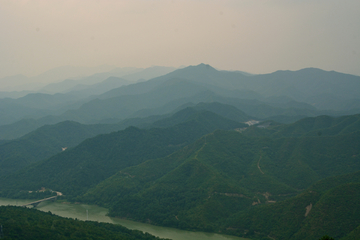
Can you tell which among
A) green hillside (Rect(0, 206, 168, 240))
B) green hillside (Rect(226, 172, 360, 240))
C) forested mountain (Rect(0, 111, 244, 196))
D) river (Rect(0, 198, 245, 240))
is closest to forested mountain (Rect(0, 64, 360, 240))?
green hillside (Rect(226, 172, 360, 240))

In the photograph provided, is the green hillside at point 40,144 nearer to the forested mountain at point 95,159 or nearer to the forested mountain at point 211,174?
the forested mountain at point 211,174

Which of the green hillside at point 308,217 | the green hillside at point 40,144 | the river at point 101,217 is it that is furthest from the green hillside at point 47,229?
the green hillside at point 40,144

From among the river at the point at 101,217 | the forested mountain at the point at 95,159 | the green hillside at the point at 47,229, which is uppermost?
the forested mountain at the point at 95,159

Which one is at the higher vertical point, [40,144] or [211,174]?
[40,144]

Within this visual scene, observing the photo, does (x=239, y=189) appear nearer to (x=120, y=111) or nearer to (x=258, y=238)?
(x=258, y=238)

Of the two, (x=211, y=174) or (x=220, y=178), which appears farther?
(x=211, y=174)

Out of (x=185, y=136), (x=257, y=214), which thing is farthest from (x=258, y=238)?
(x=185, y=136)

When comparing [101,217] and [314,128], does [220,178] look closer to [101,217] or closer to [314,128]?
[101,217]

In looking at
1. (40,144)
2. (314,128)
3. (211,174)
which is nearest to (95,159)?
(40,144)
